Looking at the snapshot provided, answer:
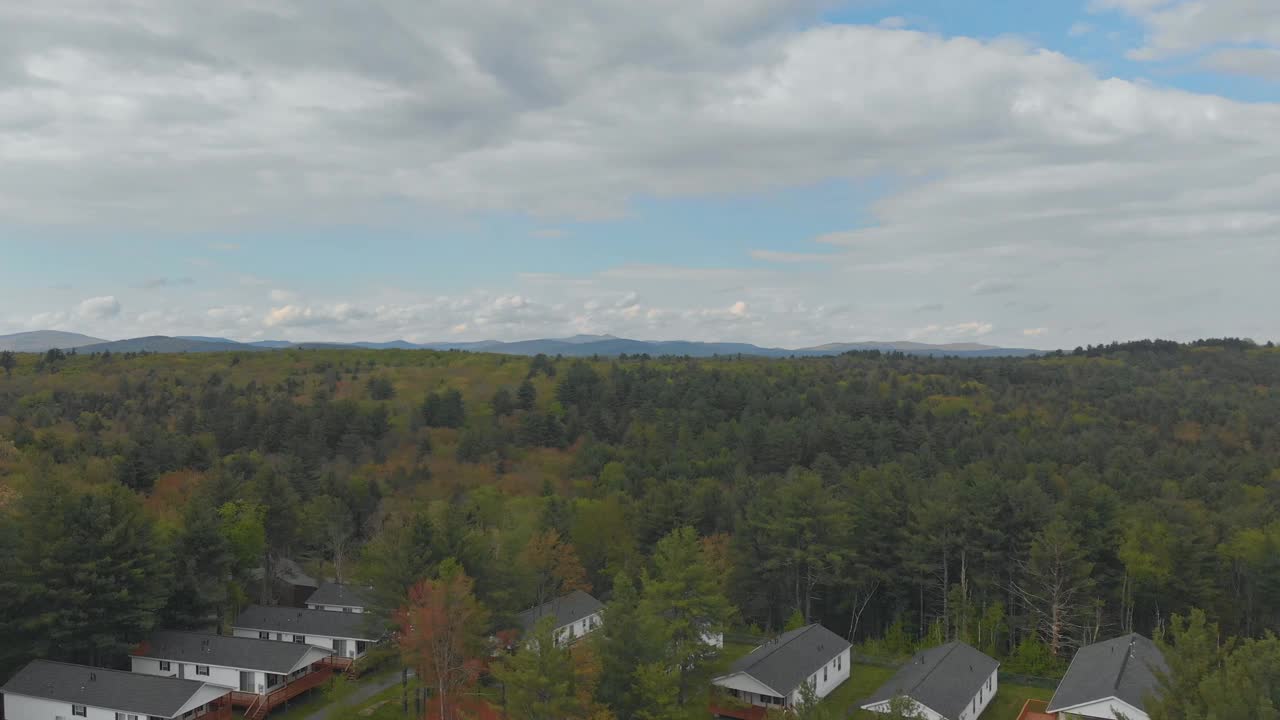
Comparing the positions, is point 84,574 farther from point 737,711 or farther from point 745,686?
point 745,686

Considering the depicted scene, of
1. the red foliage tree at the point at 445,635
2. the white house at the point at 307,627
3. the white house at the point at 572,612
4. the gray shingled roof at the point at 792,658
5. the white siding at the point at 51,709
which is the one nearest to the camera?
the red foliage tree at the point at 445,635

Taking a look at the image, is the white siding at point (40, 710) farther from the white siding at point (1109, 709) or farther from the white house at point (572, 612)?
the white siding at point (1109, 709)

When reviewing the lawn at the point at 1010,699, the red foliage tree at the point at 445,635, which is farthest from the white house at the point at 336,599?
the lawn at the point at 1010,699

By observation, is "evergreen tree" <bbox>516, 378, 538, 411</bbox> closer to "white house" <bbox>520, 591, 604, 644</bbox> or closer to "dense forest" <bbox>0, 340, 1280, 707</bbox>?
"dense forest" <bbox>0, 340, 1280, 707</bbox>

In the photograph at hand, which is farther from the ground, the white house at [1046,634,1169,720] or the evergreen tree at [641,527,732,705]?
the evergreen tree at [641,527,732,705]

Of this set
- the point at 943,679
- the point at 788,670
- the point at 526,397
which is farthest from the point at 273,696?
the point at 526,397

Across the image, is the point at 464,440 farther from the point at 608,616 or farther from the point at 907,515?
the point at 608,616

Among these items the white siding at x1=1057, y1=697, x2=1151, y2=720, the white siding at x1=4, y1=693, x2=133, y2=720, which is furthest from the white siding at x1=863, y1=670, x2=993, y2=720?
the white siding at x1=4, y1=693, x2=133, y2=720
